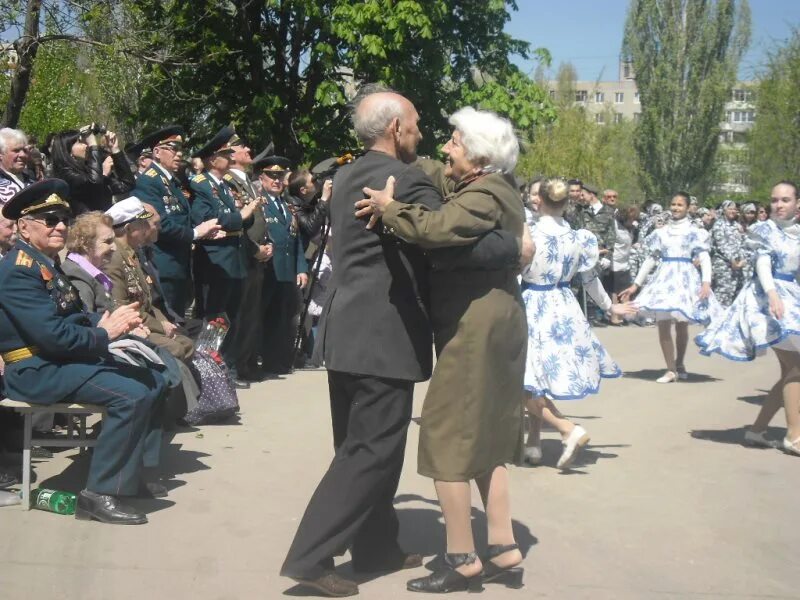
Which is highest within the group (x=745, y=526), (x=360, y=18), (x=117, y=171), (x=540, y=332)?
(x=360, y=18)

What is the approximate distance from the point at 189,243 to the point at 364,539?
4.94 meters

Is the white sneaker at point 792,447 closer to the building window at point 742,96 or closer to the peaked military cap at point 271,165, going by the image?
the peaked military cap at point 271,165

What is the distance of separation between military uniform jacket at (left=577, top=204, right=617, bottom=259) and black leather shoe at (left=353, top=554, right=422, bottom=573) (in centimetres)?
1306

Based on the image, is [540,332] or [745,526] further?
[540,332]

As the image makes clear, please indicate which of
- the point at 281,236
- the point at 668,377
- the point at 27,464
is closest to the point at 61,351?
the point at 27,464

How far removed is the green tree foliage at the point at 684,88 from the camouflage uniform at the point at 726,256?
111ft

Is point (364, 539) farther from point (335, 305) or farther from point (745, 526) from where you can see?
point (745, 526)

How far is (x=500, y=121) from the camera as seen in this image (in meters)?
5.18

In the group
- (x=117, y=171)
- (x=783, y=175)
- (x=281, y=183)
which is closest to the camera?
(x=117, y=171)

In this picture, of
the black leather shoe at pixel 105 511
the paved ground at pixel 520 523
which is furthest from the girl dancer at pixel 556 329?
the black leather shoe at pixel 105 511

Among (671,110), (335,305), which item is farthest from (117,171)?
(671,110)

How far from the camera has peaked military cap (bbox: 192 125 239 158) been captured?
33.8ft

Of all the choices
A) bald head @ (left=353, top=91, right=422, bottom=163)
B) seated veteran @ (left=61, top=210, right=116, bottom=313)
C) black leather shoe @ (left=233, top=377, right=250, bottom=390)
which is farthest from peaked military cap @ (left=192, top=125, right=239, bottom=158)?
bald head @ (left=353, top=91, right=422, bottom=163)

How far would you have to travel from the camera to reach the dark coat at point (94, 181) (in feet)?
30.9
